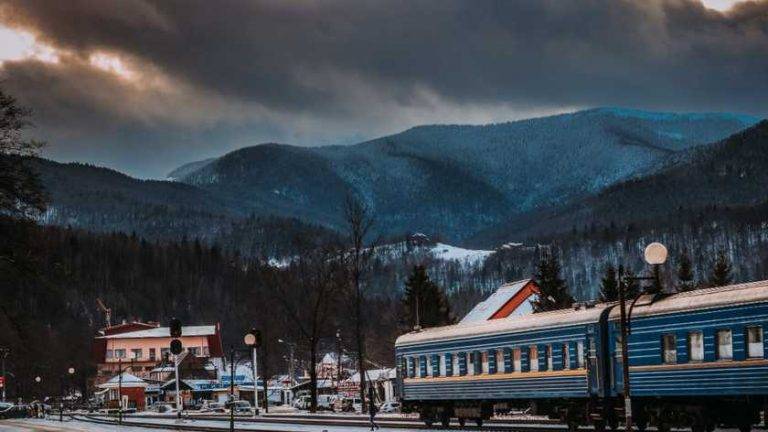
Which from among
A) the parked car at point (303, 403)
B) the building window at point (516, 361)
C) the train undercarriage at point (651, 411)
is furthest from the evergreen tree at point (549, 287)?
the building window at point (516, 361)

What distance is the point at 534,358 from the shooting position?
42.4 meters

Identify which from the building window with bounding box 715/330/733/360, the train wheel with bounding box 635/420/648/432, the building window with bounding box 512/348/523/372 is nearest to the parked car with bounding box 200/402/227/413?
the building window with bounding box 512/348/523/372

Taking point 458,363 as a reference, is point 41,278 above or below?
above

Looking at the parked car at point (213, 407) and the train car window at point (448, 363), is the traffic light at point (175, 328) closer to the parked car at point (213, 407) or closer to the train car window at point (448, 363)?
the train car window at point (448, 363)

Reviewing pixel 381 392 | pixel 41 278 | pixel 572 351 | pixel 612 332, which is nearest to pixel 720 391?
pixel 612 332

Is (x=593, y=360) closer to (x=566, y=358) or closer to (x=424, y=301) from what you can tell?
(x=566, y=358)

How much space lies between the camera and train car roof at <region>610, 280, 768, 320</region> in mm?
30922

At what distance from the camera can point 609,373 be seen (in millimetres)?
37156

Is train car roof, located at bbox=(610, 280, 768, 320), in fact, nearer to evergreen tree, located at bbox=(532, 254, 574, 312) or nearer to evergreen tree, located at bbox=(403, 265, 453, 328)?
evergreen tree, located at bbox=(532, 254, 574, 312)

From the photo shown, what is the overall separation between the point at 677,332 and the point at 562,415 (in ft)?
27.0

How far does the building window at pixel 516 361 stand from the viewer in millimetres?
43438

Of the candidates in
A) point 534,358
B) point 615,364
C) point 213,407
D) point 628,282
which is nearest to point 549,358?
point 534,358

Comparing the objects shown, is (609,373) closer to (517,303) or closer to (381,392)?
(517,303)

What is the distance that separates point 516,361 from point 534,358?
147 cm
